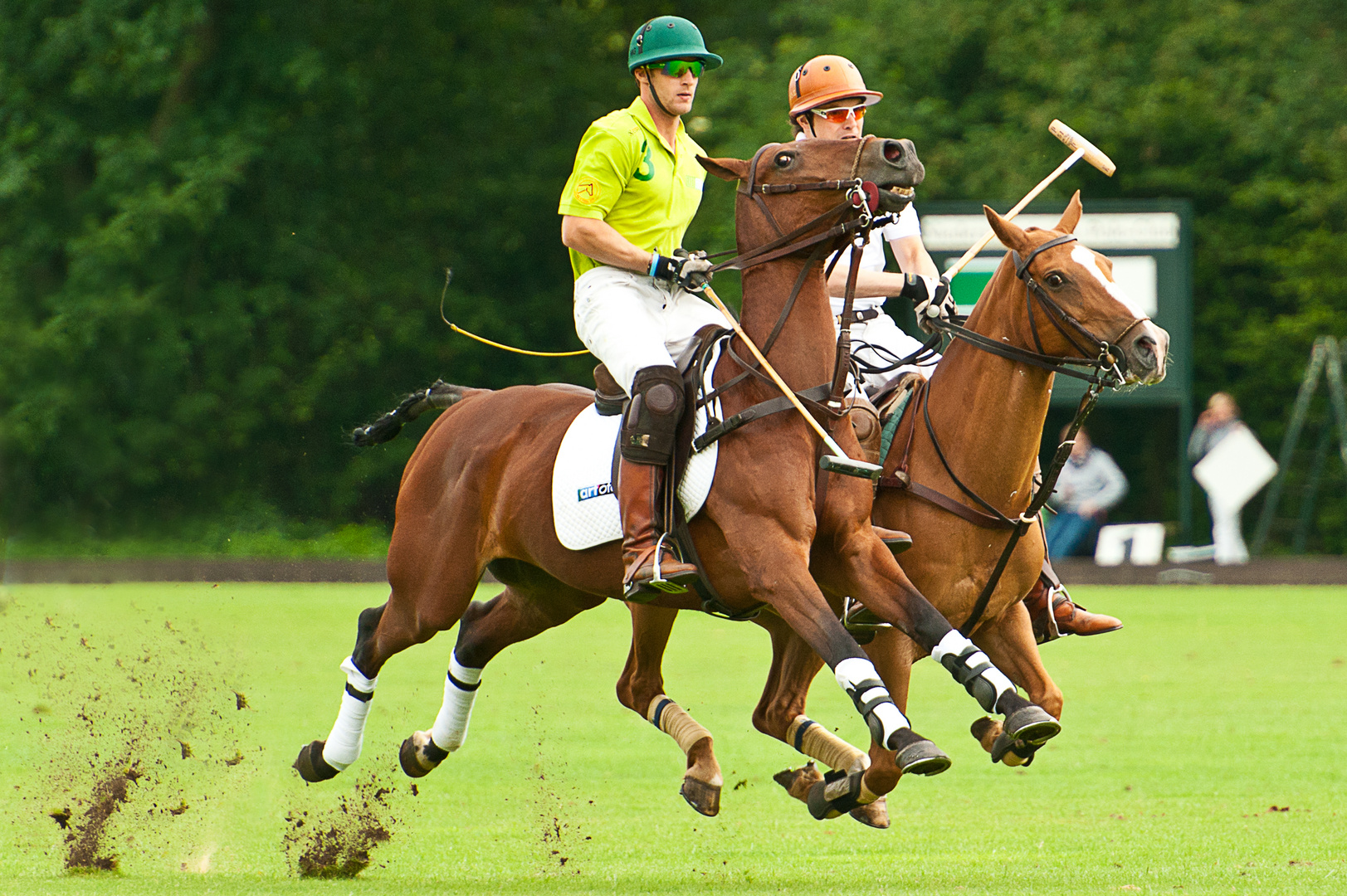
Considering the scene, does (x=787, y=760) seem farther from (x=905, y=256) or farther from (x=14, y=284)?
(x=14, y=284)

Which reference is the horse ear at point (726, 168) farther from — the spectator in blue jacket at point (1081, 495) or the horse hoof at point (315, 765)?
the spectator in blue jacket at point (1081, 495)

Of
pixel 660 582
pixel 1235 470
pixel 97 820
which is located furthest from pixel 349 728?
pixel 1235 470

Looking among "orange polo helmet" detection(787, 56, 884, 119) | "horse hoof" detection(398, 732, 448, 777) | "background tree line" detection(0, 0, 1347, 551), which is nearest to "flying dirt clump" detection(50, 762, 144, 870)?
"horse hoof" detection(398, 732, 448, 777)

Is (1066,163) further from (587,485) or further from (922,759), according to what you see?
(922,759)

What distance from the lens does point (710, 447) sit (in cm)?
615

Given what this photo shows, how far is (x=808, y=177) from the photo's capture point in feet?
20.0

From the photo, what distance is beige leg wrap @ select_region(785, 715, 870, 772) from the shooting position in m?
6.65

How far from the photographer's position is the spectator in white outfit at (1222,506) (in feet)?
76.0

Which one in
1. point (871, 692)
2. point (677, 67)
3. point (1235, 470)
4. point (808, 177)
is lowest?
point (1235, 470)

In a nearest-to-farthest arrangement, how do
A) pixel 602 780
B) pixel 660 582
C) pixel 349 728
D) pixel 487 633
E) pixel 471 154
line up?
pixel 660 582, pixel 349 728, pixel 487 633, pixel 602 780, pixel 471 154

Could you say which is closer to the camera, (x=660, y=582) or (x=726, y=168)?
(x=660, y=582)

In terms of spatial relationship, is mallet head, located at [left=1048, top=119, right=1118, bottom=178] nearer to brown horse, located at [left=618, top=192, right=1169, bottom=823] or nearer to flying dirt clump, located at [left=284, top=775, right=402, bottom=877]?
brown horse, located at [left=618, top=192, right=1169, bottom=823]

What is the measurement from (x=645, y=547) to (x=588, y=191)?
137cm

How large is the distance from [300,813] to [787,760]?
322 centimetres
